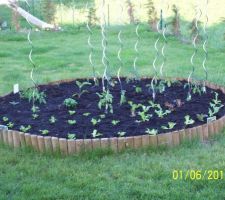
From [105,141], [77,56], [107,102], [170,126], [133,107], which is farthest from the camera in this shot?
[77,56]

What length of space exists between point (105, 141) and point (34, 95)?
1809 millimetres

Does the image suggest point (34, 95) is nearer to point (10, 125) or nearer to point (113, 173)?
point (10, 125)

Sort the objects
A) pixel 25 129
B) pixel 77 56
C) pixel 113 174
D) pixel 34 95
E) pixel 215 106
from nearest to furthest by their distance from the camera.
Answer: pixel 113 174 → pixel 25 129 → pixel 215 106 → pixel 34 95 → pixel 77 56

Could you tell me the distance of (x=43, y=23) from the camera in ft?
41.1

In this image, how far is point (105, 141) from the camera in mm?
4812

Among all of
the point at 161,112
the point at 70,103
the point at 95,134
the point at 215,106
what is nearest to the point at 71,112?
the point at 70,103

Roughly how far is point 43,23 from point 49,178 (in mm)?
8593

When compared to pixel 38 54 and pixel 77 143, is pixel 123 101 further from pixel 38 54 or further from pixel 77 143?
pixel 38 54

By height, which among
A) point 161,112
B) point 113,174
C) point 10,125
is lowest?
point 113,174

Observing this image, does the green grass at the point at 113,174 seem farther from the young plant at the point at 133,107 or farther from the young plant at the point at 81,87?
the young plant at the point at 81,87

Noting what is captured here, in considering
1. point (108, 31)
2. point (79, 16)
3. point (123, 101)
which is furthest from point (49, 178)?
point (79, 16)

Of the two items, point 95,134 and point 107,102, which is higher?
point 107,102

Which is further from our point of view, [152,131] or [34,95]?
[34,95]

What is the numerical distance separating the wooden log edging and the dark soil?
0.18m
